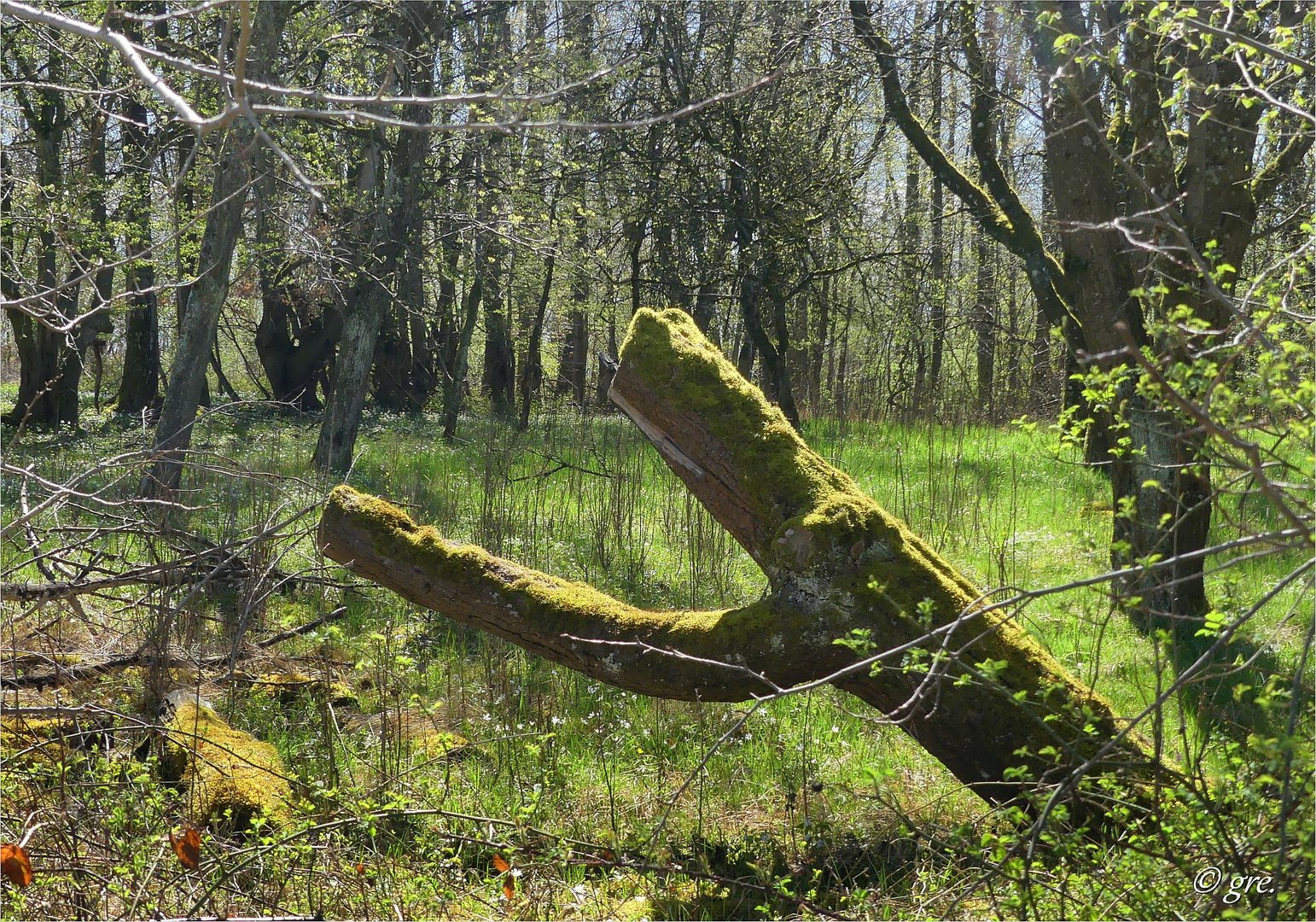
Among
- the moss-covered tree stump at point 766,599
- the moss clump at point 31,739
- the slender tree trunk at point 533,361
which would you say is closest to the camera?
the moss-covered tree stump at point 766,599

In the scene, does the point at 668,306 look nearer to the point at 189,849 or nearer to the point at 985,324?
the point at 189,849

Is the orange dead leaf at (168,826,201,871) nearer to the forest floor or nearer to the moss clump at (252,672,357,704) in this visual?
the forest floor

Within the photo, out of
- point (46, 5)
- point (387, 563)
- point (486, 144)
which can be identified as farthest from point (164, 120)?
point (387, 563)

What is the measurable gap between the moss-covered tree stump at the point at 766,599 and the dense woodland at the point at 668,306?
0.13m

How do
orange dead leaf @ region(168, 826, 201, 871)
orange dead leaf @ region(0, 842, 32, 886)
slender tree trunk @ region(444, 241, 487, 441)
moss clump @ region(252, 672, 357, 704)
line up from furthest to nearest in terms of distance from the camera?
1. slender tree trunk @ region(444, 241, 487, 441)
2. moss clump @ region(252, 672, 357, 704)
3. orange dead leaf @ region(168, 826, 201, 871)
4. orange dead leaf @ region(0, 842, 32, 886)

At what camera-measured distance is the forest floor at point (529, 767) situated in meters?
2.92

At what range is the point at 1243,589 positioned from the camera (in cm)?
582

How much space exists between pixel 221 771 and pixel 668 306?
7.35m

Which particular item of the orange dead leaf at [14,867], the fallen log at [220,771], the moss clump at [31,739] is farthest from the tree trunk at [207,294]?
the orange dead leaf at [14,867]

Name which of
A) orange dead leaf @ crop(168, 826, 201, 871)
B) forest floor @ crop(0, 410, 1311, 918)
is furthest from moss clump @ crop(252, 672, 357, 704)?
orange dead leaf @ crop(168, 826, 201, 871)

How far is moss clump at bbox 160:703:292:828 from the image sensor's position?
345 cm

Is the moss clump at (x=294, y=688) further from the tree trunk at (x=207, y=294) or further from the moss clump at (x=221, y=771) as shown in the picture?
the tree trunk at (x=207, y=294)

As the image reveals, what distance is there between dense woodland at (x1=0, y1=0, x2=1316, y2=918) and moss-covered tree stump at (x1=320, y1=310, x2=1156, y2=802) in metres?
0.13

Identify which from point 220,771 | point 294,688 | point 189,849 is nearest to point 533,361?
point 294,688
